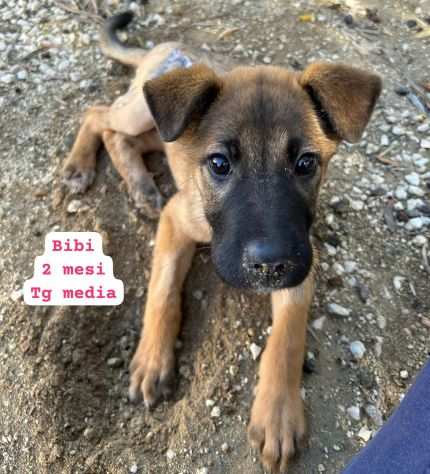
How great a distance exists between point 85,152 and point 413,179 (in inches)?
95.9

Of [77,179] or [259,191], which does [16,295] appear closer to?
[77,179]

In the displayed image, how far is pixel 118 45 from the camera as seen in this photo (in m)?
5.13

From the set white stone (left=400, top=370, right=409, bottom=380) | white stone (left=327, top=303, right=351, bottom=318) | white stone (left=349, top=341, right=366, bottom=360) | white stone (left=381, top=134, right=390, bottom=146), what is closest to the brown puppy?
white stone (left=327, top=303, right=351, bottom=318)

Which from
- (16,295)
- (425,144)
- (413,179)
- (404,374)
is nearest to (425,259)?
(413,179)

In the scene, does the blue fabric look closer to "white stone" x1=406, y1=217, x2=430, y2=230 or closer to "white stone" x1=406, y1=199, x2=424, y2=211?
"white stone" x1=406, y1=217, x2=430, y2=230

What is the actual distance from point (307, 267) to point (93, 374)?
4.97 ft

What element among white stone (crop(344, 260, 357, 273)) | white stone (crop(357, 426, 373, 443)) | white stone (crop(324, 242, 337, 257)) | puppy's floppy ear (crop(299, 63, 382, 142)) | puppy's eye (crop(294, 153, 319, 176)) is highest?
puppy's floppy ear (crop(299, 63, 382, 142))

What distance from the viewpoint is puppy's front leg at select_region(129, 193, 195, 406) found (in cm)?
355

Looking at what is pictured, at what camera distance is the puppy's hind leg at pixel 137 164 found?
4.32 metres

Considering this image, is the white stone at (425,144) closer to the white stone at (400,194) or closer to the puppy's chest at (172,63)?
the white stone at (400,194)

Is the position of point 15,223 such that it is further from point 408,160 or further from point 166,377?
point 408,160

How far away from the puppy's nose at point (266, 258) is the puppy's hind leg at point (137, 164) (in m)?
1.62

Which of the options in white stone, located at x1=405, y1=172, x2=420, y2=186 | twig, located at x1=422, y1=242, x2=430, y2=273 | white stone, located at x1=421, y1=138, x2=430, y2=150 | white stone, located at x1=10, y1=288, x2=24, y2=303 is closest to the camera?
white stone, located at x1=10, y1=288, x2=24, y2=303

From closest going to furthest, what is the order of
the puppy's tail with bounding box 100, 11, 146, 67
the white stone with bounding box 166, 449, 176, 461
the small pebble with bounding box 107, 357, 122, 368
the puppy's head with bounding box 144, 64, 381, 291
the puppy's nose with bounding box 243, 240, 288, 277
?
the puppy's nose with bounding box 243, 240, 288, 277 → the puppy's head with bounding box 144, 64, 381, 291 → the white stone with bounding box 166, 449, 176, 461 → the small pebble with bounding box 107, 357, 122, 368 → the puppy's tail with bounding box 100, 11, 146, 67
